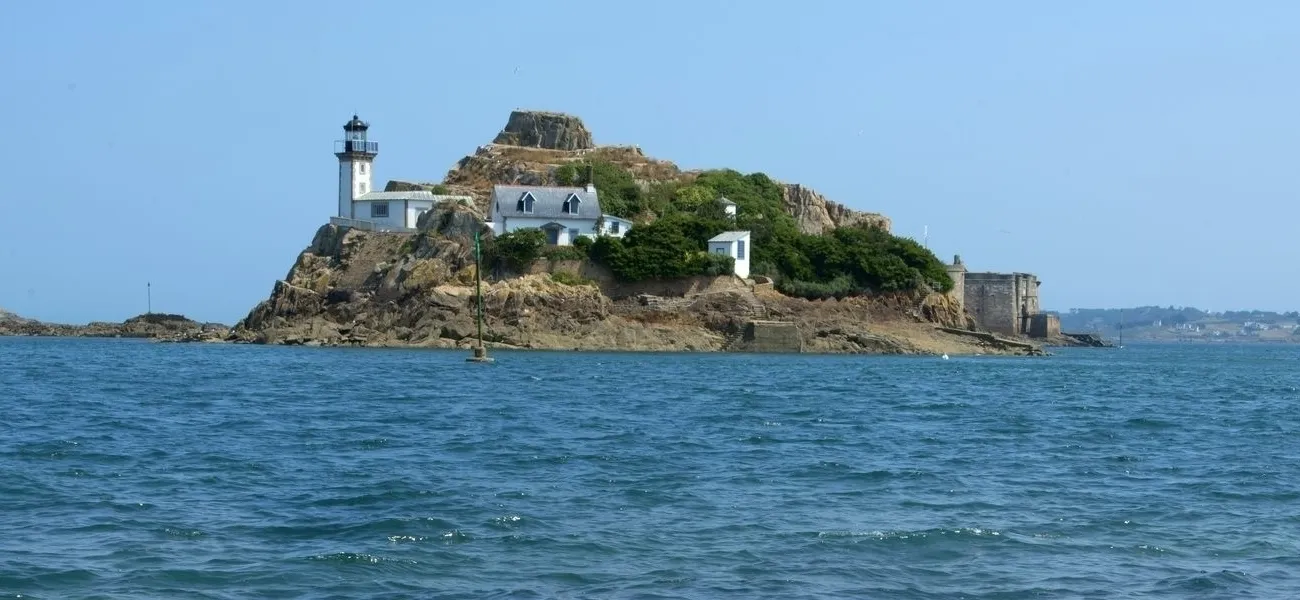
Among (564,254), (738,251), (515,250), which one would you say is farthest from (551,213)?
(738,251)

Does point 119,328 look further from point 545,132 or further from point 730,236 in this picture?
point 730,236

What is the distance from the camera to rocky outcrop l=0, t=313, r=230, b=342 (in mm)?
87125

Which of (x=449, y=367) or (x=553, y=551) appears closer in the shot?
(x=553, y=551)

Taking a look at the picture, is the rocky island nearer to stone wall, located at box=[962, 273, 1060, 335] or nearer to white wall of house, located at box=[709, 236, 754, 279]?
white wall of house, located at box=[709, 236, 754, 279]

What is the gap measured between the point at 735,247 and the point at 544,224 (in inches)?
310

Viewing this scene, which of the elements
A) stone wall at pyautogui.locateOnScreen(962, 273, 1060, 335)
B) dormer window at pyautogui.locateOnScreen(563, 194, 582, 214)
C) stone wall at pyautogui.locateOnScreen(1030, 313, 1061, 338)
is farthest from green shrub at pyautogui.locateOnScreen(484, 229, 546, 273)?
stone wall at pyautogui.locateOnScreen(1030, 313, 1061, 338)

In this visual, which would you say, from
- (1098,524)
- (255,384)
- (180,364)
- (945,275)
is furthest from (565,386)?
(945,275)

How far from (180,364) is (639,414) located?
75.2 ft

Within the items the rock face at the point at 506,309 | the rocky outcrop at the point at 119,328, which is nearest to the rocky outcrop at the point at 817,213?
the rock face at the point at 506,309

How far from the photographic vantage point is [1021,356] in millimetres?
67812

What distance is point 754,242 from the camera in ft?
219

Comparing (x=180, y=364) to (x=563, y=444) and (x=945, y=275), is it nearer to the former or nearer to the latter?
(x=563, y=444)

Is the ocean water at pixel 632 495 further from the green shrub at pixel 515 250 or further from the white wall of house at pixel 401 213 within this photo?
the white wall of house at pixel 401 213

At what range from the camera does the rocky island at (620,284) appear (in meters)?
58.4
